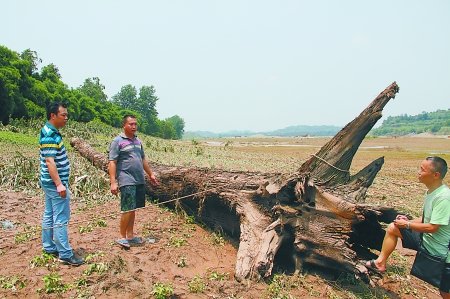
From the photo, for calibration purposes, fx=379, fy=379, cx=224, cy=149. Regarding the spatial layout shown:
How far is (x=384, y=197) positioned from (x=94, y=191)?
7698 millimetres

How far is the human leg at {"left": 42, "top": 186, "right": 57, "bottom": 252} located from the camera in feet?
15.4

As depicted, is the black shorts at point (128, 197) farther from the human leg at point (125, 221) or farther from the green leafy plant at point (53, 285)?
the green leafy plant at point (53, 285)

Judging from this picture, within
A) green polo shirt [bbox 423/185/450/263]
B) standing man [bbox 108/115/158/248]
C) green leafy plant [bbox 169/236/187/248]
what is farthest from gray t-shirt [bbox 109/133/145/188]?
green polo shirt [bbox 423/185/450/263]

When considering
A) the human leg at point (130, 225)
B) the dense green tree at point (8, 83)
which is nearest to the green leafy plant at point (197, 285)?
the human leg at point (130, 225)

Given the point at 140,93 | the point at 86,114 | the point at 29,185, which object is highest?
the point at 140,93

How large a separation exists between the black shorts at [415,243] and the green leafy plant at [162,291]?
2.76 m

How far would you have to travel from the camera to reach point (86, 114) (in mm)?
39344

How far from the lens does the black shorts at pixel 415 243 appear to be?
13.2ft

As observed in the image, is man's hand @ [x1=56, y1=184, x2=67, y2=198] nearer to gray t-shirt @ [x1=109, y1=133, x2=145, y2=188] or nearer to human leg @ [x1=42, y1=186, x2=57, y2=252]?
human leg @ [x1=42, y1=186, x2=57, y2=252]

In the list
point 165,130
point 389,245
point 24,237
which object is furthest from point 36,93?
point 165,130

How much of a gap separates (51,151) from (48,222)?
36.3 inches

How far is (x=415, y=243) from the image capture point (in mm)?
4320

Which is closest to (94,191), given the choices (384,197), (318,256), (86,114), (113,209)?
(113,209)

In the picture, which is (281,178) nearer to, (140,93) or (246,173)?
(246,173)
